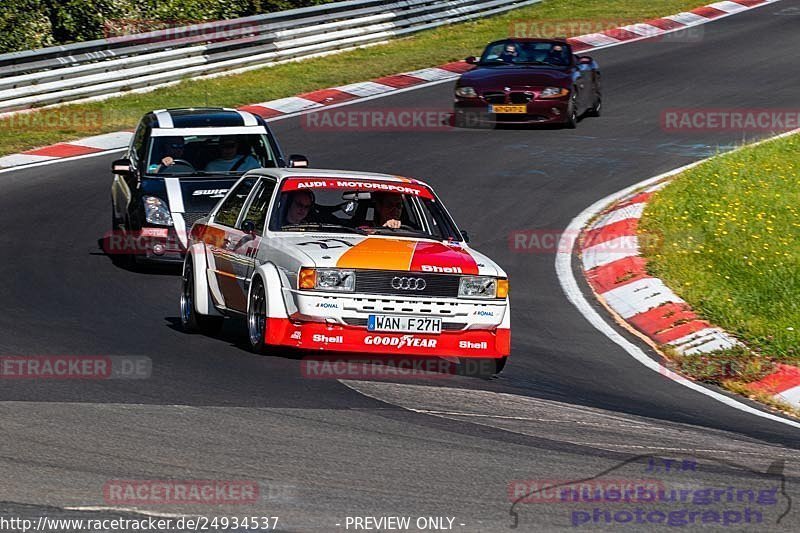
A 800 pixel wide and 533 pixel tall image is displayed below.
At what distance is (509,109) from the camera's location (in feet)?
69.0

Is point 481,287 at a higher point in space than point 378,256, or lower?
Answer: lower

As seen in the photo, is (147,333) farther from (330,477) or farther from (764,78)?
(764,78)

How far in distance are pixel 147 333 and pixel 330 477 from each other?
4394 mm

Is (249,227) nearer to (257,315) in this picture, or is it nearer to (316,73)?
(257,315)

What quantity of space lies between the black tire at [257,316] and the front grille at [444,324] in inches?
23.5

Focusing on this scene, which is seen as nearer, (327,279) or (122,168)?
(327,279)

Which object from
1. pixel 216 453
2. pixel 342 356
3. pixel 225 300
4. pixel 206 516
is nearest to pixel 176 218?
pixel 225 300

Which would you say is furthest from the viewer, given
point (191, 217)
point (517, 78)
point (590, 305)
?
point (517, 78)

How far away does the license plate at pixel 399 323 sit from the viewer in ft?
31.1

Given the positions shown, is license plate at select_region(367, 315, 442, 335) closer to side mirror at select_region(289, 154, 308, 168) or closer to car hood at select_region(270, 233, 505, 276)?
car hood at select_region(270, 233, 505, 276)

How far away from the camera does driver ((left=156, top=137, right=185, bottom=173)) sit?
14148mm

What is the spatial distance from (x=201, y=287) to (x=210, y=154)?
390cm

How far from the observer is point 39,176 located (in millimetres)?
18094

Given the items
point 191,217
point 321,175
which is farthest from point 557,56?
point 321,175
